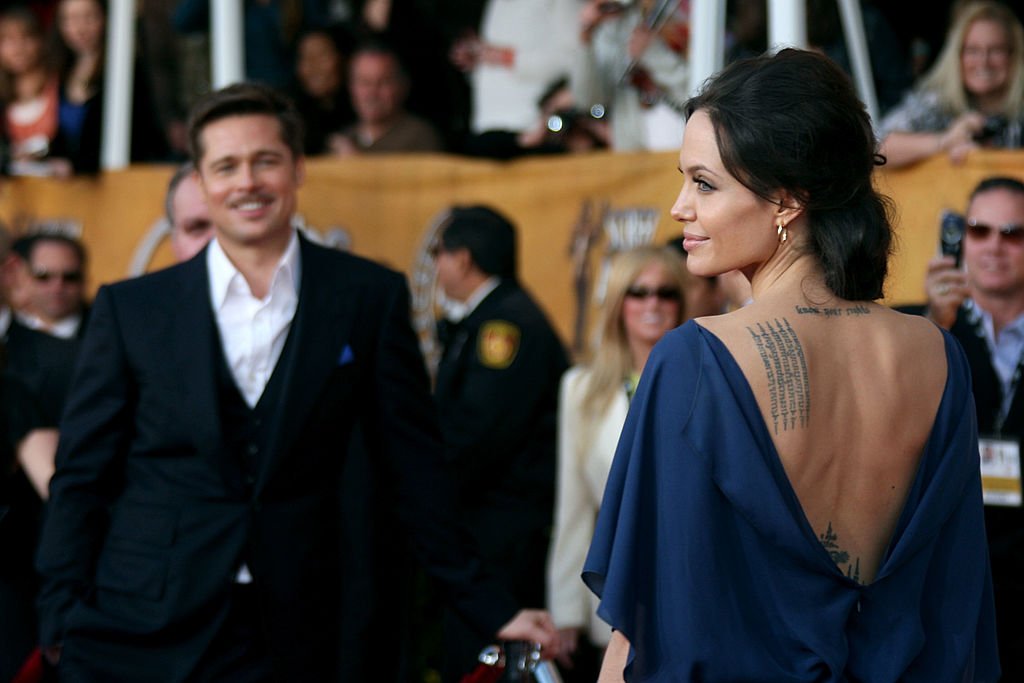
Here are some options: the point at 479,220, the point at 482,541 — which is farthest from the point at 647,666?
the point at 479,220

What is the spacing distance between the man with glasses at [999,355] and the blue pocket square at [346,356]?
1685 millimetres

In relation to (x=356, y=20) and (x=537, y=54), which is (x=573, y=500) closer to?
(x=537, y=54)

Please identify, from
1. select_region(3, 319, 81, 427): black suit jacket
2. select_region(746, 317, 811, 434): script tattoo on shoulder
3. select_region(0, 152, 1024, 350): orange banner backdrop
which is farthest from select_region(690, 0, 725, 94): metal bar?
select_region(746, 317, 811, 434): script tattoo on shoulder

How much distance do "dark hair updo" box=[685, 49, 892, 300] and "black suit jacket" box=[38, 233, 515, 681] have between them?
4.99 ft

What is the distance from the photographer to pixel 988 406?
4617 millimetres

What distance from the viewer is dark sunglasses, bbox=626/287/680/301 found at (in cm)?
555

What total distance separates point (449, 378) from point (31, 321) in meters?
2.60

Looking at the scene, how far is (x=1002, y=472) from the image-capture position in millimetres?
4551

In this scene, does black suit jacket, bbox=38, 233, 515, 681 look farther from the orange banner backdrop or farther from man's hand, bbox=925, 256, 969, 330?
the orange banner backdrop

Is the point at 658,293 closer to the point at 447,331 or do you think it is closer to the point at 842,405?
the point at 447,331

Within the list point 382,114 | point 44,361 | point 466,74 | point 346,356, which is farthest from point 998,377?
point 466,74

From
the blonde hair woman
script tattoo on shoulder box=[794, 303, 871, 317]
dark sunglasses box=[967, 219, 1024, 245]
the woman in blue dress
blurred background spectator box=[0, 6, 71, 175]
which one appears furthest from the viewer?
blurred background spectator box=[0, 6, 71, 175]

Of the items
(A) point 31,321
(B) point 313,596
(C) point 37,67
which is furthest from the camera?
(C) point 37,67

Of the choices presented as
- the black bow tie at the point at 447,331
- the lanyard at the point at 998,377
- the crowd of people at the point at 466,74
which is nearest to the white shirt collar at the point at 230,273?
the lanyard at the point at 998,377
